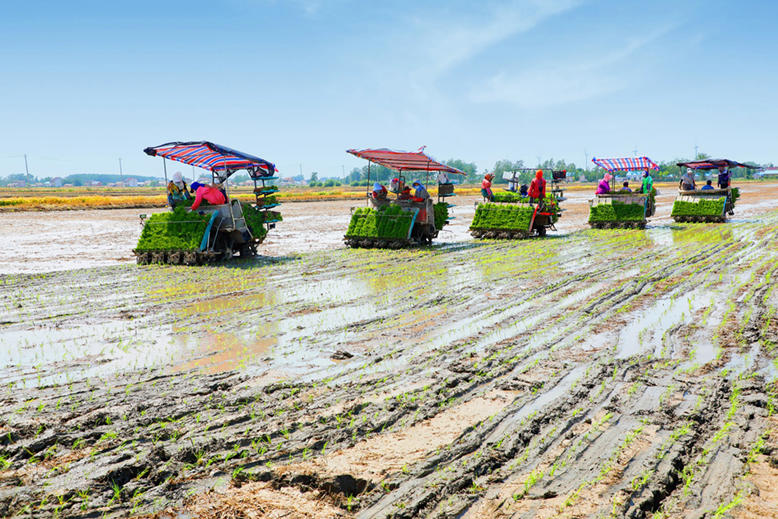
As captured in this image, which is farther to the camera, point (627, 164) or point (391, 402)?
point (627, 164)

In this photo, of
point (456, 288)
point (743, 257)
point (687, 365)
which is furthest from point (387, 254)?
point (687, 365)

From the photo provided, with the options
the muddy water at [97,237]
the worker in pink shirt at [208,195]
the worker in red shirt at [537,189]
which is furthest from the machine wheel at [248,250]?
the worker in red shirt at [537,189]

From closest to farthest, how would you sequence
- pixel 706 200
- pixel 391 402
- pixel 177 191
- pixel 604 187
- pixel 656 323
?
pixel 391 402 → pixel 656 323 → pixel 177 191 → pixel 604 187 → pixel 706 200

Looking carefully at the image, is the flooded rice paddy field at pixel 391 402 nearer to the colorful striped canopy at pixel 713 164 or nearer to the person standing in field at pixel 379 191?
the person standing in field at pixel 379 191

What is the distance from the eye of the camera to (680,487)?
3.42 metres

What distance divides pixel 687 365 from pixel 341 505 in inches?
153

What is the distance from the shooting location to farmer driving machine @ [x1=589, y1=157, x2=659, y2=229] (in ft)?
68.3

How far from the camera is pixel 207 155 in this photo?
12852 millimetres

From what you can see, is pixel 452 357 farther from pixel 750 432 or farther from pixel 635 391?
pixel 750 432

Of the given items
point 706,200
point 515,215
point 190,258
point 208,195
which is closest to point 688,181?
point 706,200

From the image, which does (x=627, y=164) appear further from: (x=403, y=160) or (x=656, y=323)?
(x=656, y=323)

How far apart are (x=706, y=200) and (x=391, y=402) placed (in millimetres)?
22507

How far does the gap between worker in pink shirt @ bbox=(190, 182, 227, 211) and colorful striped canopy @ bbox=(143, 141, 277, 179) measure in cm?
43

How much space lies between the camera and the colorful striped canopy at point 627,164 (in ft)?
67.3
